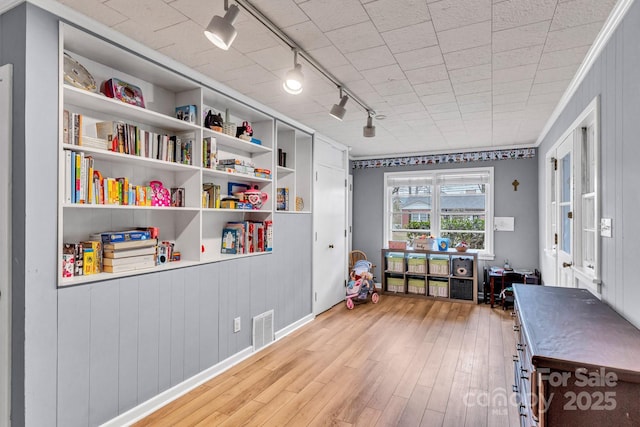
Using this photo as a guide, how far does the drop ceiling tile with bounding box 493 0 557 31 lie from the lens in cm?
182

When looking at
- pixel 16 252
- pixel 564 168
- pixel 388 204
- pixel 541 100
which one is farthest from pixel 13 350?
pixel 388 204

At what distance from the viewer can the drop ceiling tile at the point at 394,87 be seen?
293 centimetres

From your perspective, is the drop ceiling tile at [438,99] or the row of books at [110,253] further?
the drop ceiling tile at [438,99]

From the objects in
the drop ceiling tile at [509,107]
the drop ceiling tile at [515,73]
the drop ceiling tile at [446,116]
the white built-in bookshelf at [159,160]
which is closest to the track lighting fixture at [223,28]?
the white built-in bookshelf at [159,160]

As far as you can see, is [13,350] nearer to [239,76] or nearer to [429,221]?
[239,76]

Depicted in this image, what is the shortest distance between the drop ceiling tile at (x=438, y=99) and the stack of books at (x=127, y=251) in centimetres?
Answer: 266

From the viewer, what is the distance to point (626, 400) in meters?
1.18

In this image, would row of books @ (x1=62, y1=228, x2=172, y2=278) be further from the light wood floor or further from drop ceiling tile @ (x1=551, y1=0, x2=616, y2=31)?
drop ceiling tile @ (x1=551, y1=0, x2=616, y2=31)

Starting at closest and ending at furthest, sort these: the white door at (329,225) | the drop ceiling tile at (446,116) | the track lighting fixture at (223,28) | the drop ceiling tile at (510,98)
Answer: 1. the track lighting fixture at (223,28)
2. the drop ceiling tile at (510,98)
3. the drop ceiling tile at (446,116)
4. the white door at (329,225)

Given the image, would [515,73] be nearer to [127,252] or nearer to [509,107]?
[509,107]

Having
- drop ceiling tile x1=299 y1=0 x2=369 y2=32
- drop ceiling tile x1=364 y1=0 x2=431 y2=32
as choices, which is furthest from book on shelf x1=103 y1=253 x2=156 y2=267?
drop ceiling tile x1=364 y1=0 x2=431 y2=32

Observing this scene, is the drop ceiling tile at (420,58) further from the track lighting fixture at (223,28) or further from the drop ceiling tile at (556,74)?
the track lighting fixture at (223,28)

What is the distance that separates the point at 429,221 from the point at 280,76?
4.30m

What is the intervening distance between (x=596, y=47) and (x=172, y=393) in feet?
12.2
